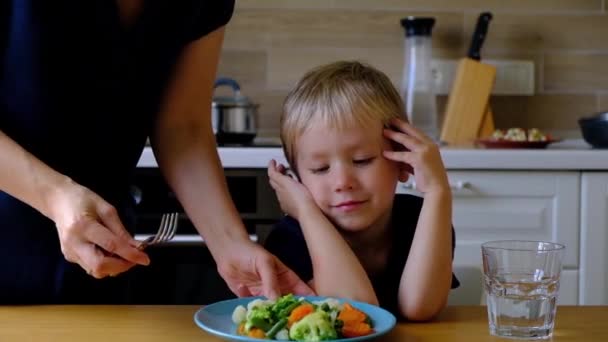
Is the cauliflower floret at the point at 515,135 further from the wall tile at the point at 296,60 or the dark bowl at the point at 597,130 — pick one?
the wall tile at the point at 296,60

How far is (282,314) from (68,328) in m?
0.23

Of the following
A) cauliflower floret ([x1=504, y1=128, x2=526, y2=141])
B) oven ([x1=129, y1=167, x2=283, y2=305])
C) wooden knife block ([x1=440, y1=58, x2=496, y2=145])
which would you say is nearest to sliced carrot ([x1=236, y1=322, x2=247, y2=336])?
oven ([x1=129, y1=167, x2=283, y2=305])

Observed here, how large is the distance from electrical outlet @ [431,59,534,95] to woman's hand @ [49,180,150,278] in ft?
Result: 6.68

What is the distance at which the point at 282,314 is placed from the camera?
875mm

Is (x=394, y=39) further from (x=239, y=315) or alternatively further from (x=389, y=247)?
(x=239, y=315)

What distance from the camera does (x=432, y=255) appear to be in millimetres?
1188

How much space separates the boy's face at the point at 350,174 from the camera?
125 centimetres

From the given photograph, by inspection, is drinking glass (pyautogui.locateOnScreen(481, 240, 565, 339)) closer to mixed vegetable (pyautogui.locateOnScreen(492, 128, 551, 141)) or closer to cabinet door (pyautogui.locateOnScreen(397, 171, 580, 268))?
cabinet door (pyautogui.locateOnScreen(397, 171, 580, 268))

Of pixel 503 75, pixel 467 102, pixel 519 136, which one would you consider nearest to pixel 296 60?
pixel 467 102

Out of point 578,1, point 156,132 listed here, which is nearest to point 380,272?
point 156,132

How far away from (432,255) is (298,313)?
1.23ft

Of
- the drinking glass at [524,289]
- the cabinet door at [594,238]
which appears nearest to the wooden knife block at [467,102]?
the cabinet door at [594,238]

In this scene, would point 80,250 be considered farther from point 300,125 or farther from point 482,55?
point 482,55

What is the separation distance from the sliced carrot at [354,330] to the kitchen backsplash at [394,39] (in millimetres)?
2002
